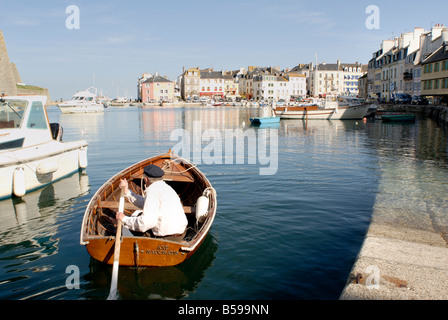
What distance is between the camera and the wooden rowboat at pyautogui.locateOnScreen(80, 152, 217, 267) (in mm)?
7180

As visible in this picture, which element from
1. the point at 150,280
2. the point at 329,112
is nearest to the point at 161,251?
the point at 150,280

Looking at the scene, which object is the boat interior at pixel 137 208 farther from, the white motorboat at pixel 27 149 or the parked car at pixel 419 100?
the parked car at pixel 419 100

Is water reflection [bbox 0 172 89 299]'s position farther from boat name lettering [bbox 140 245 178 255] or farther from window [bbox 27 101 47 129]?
window [bbox 27 101 47 129]

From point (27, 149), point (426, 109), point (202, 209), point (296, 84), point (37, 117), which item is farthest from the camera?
point (296, 84)

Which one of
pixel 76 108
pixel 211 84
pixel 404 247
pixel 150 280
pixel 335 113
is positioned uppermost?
pixel 211 84

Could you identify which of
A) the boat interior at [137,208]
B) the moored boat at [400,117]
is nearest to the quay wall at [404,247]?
the boat interior at [137,208]

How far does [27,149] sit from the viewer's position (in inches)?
545

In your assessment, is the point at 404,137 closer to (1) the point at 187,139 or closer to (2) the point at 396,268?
(1) the point at 187,139

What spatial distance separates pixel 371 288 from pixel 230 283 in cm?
277

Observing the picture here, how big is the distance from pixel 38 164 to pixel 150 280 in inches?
354

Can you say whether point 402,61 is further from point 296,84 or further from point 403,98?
point 296,84
